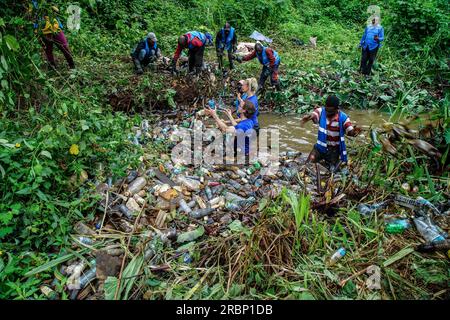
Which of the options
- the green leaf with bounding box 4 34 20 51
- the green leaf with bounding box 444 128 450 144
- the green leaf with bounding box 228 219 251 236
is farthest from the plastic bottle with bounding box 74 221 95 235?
the green leaf with bounding box 444 128 450 144

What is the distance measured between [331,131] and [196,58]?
432 cm

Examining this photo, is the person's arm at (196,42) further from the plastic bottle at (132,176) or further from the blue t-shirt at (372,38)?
the blue t-shirt at (372,38)

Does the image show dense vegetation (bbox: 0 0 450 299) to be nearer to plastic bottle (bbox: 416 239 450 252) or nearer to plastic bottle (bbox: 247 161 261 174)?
plastic bottle (bbox: 416 239 450 252)

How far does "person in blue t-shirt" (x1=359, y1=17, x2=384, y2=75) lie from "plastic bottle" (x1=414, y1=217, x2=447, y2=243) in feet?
22.1

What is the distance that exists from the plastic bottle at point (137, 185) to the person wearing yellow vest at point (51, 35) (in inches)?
91.0

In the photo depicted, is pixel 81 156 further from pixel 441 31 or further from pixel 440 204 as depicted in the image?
pixel 441 31

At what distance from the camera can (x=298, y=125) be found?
280 inches

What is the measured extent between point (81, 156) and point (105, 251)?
4.08ft

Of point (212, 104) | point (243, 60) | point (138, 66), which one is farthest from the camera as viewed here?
point (243, 60)

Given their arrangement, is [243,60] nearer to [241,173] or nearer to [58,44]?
[58,44]

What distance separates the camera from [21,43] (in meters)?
4.04

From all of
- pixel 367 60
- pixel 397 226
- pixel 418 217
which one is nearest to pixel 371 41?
pixel 367 60

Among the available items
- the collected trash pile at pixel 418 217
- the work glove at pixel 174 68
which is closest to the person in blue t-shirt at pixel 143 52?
the work glove at pixel 174 68
